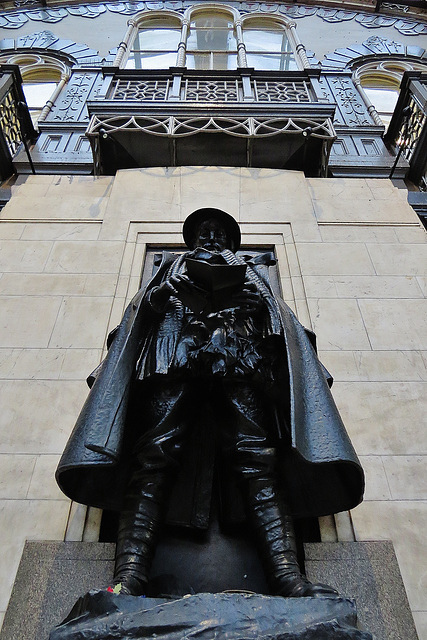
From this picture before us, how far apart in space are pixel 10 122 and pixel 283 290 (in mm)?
6119

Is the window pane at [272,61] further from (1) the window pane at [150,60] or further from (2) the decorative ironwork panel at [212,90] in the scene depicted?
(2) the decorative ironwork panel at [212,90]

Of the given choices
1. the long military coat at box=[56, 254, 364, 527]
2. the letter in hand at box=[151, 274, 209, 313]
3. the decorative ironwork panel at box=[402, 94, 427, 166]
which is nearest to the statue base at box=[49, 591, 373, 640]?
the long military coat at box=[56, 254, 364, 527]

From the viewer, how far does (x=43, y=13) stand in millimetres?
14281

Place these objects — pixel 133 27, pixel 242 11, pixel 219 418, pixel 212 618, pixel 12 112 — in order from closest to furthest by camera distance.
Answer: pixel 212 618, pixel 219 418, pixel 12 112, pixel 133 27, pixel 242 11

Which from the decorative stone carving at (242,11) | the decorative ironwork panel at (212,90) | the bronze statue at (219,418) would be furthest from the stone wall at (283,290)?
the decorative stone carving at (242,11)

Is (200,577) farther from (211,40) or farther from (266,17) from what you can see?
(266,17)

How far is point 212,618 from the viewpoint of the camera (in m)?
2.13

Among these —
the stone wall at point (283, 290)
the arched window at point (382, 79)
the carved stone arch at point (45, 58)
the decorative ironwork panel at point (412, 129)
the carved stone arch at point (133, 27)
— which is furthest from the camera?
the carved stone arch at point (45, 58)

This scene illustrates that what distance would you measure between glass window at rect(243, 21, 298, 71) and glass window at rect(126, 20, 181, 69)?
179 cm

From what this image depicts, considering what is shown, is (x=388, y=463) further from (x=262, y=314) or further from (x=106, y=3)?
(x=106, y=3)

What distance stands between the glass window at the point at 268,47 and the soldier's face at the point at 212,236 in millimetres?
7754

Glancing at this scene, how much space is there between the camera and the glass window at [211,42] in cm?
1114

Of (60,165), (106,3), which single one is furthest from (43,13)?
(60,165)

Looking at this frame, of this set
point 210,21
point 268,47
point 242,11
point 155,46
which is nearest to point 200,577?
point 155,46
